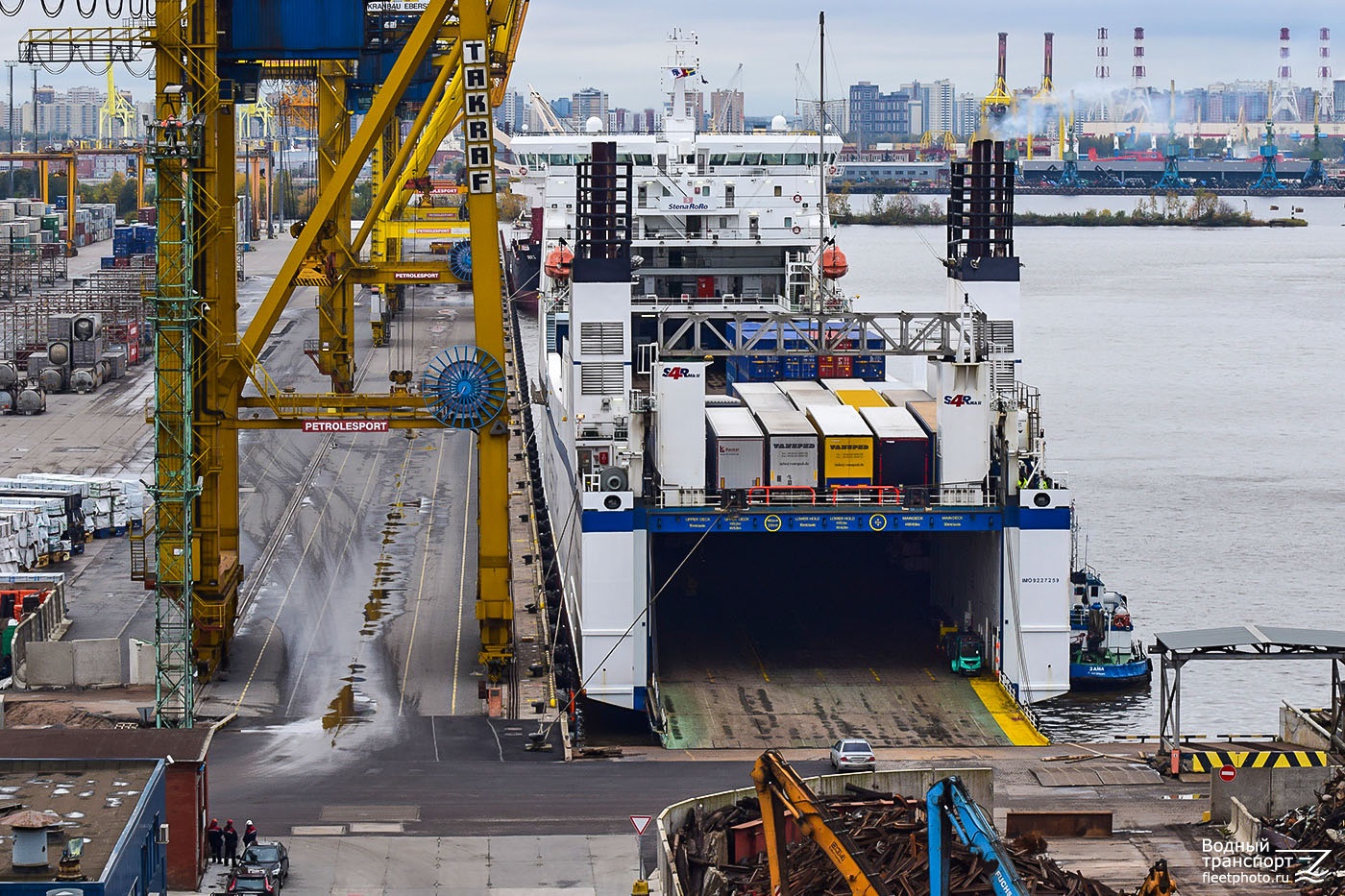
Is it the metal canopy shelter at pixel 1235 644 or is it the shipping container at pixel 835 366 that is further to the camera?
the shipping container at pixel 835 366

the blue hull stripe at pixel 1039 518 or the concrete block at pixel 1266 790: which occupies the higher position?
the blue hull stripe at pixel 1039 518

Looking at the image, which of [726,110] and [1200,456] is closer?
[1200,456]

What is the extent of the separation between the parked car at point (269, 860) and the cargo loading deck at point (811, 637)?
9.96 metres

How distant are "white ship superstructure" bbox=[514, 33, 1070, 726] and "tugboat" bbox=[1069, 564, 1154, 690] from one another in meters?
4.08

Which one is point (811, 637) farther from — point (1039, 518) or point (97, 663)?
point (97, 663)

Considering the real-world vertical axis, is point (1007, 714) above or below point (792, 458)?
below

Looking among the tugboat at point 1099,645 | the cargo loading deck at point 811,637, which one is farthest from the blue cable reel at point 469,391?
the tugboat at point 1099,645

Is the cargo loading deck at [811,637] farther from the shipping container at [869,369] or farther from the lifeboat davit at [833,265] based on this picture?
the lifeboat davit at [833,265]

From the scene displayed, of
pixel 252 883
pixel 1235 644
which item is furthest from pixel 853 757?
pixel 252 883

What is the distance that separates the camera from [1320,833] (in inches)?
1147

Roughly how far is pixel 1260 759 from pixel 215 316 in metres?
24.1

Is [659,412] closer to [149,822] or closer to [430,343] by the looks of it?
[149,822]

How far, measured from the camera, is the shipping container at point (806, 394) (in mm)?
46150

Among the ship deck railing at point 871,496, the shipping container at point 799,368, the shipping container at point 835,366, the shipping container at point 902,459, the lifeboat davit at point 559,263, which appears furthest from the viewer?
the lifeboat davit at point 559,263
